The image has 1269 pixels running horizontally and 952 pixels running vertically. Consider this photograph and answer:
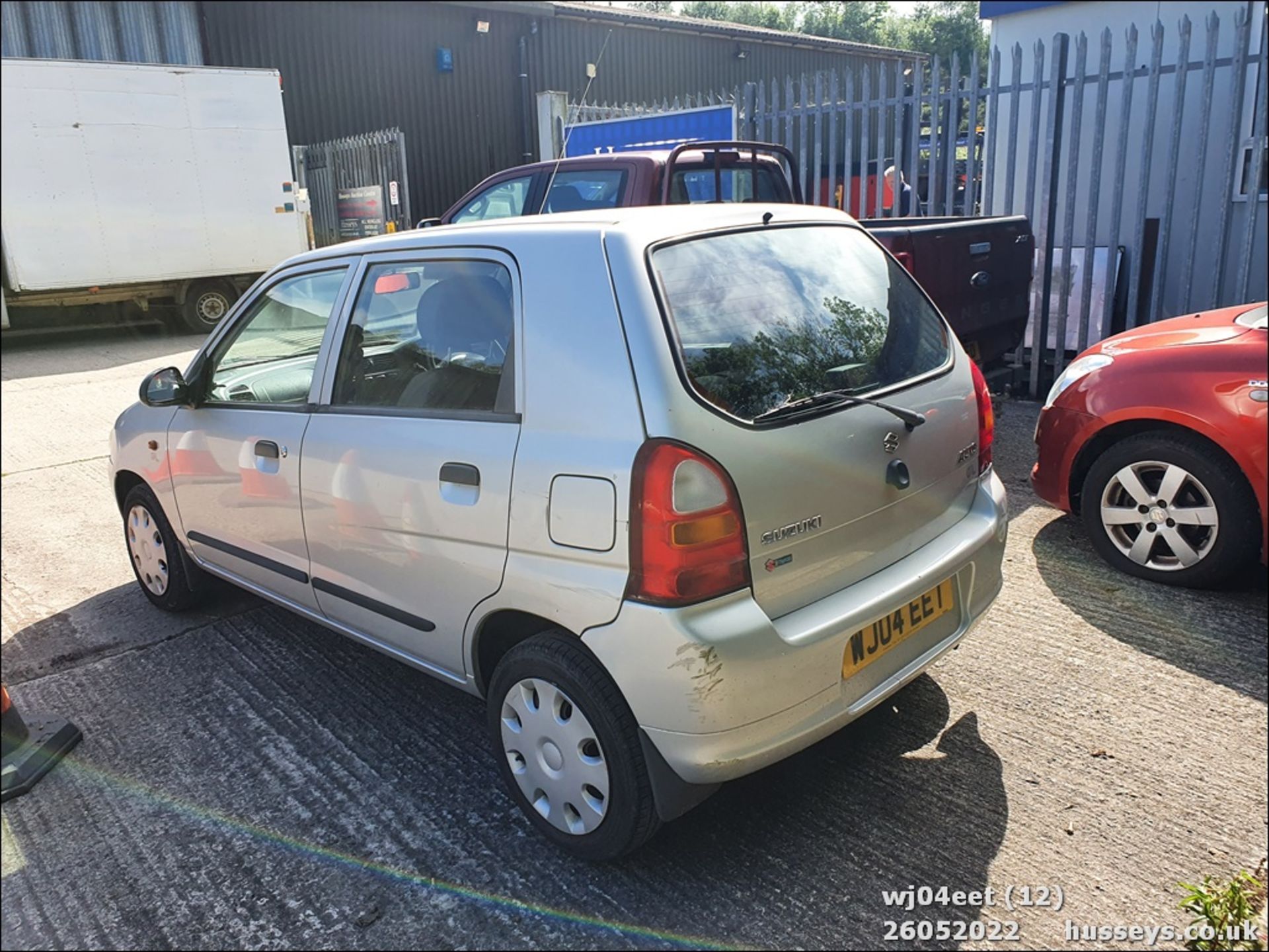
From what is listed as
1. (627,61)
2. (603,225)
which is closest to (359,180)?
(627,61)

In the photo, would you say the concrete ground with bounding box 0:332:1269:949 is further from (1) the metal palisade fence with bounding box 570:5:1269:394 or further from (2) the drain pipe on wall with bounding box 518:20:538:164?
(2) the drain pipe on wall with bounding box 518:20:538:164

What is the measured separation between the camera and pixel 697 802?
2.34 m

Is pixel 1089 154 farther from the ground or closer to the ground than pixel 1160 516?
farther from the ground

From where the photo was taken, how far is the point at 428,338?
2826 mm

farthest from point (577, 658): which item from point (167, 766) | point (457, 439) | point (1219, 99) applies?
point (1219, 99)

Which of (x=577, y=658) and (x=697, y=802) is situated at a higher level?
(x=577, y=658)

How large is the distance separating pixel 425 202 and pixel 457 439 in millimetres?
16546

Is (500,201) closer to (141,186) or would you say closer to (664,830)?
(141,186)

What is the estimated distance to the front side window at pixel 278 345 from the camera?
10.7ft

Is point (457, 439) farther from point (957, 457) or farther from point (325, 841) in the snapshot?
point (957, 457)

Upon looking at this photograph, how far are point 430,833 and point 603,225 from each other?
1.77m

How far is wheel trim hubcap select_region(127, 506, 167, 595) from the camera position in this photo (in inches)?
162

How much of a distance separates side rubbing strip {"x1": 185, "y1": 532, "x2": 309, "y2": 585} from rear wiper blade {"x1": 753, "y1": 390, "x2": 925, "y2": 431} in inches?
71.7

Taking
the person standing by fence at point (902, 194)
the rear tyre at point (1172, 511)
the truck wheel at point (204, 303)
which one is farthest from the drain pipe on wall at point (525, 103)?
the rear tyre at point (1172, 511)
